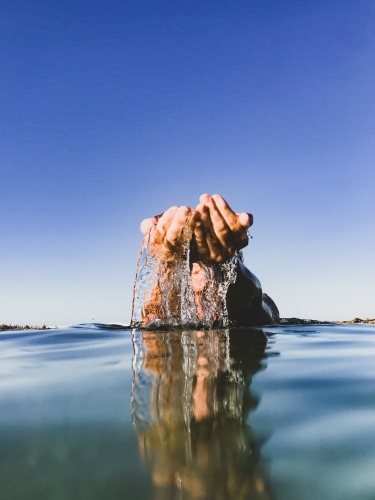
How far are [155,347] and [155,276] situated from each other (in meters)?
1.46

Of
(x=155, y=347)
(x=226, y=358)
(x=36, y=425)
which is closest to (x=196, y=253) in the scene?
(x=155, y=347)

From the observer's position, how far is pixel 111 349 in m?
2.75

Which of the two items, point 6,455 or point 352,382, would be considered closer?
point 6,455

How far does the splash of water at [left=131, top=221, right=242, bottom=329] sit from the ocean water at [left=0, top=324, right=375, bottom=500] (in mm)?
1956

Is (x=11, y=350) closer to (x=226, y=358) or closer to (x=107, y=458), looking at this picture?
(x=226, y=358)

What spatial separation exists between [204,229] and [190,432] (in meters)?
2.58

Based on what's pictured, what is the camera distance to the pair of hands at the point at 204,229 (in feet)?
10.9

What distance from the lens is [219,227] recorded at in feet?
11.2

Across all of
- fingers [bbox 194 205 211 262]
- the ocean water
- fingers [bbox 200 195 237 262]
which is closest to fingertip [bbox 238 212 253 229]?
fingers [bbox 200 195 237 262]

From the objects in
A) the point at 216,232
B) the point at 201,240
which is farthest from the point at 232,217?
the point at 201,240

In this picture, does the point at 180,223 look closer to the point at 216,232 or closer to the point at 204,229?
the point at 204,229

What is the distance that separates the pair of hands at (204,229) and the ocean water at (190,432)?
1.63 meters

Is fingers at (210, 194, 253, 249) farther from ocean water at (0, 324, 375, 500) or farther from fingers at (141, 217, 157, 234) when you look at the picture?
ocean water at (0, 324, 375, 500)

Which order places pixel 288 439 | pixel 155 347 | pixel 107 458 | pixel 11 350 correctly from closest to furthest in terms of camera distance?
pixel 107 458, pixel 288 439, pixel 155 347, pixel 11 350
